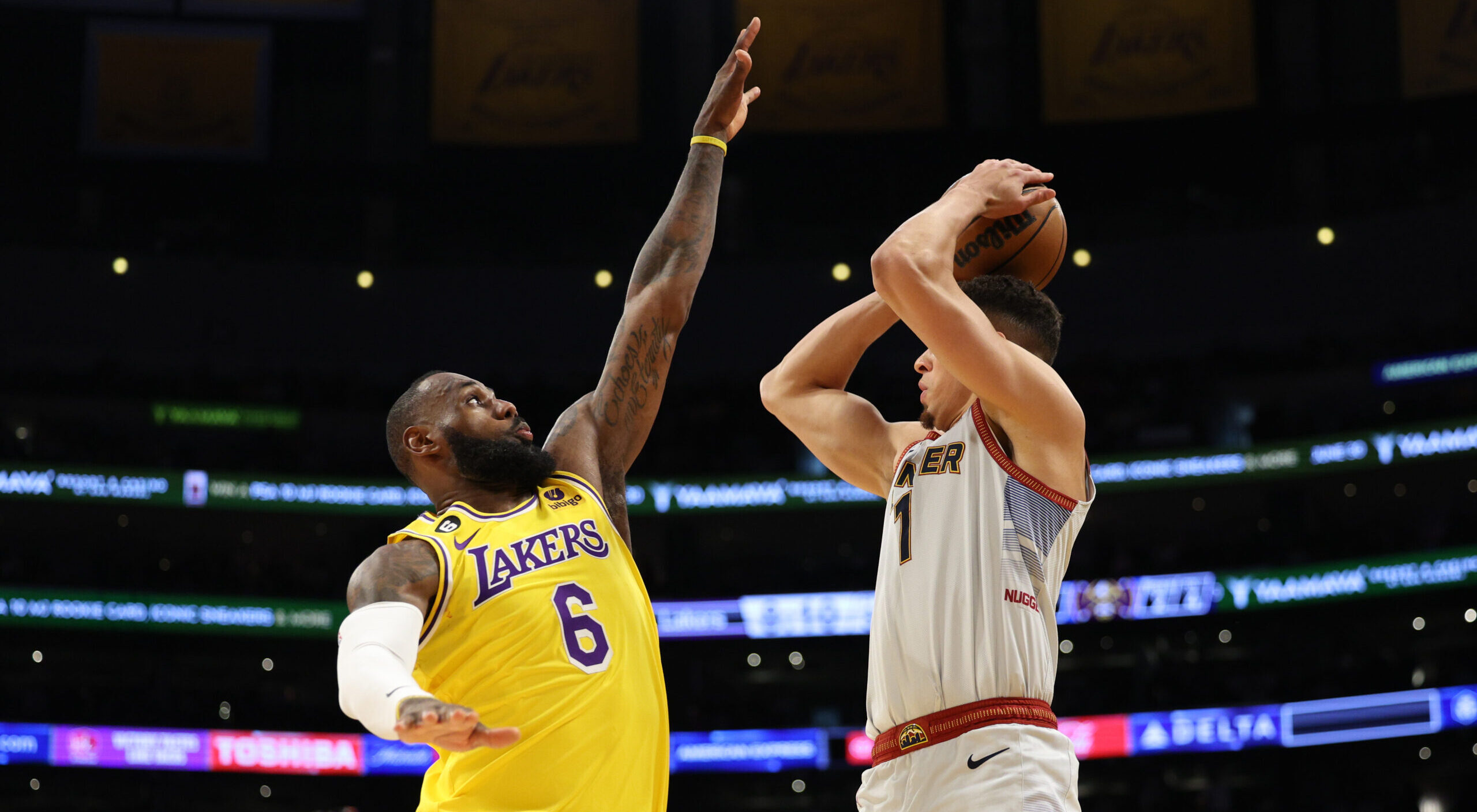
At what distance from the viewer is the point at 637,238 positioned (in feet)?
75.4

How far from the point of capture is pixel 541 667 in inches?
129

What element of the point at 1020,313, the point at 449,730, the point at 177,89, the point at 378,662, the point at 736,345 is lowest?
the point at 449,730

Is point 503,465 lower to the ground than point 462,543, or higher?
higher

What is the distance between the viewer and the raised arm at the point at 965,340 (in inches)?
121

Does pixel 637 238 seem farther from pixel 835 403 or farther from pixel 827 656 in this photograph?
pixel 835 403

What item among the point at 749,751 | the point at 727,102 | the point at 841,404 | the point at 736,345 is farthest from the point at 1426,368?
the point at 841,404

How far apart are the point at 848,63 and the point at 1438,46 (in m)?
8.08

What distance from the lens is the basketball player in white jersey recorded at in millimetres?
3023

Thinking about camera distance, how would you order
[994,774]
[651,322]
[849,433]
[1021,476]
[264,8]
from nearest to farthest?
[994,774] → [1021,476] → [849,433] → [651,322] → [264,8]

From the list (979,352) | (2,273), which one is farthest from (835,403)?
(2,273)

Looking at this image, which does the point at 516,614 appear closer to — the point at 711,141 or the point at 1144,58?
the point at 711,141

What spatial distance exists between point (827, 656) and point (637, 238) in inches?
311

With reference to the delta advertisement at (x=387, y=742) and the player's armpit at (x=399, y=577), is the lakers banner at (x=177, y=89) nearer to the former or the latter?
the delta advertisement at (x=387, y=742)

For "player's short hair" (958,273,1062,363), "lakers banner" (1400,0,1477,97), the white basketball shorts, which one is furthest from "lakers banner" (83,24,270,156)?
the white basketball shorts
